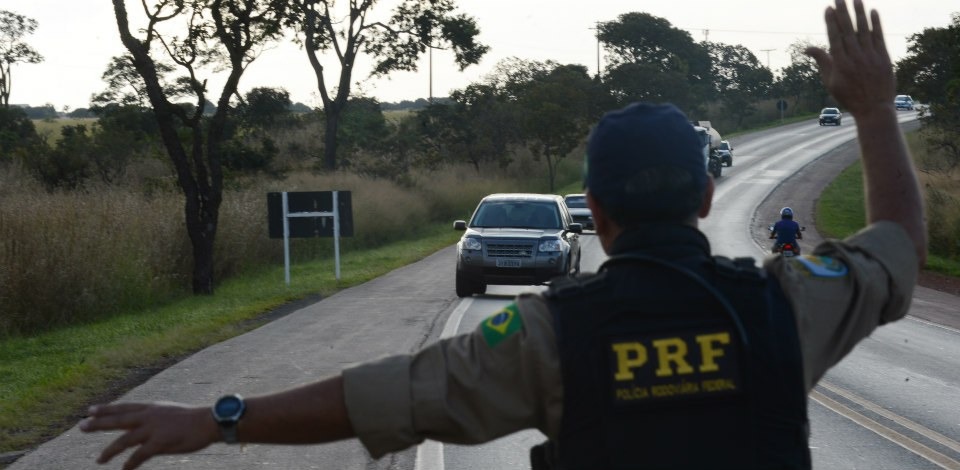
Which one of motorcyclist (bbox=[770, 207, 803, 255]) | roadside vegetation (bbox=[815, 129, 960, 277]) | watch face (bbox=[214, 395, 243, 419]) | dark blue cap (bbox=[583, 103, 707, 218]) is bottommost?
roadside vegetation (bbox=[815, 129, 960, 277])

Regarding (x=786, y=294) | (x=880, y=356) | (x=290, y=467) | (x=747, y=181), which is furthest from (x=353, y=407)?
(x=747, y=181)

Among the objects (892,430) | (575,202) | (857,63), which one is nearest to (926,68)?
(575,202)

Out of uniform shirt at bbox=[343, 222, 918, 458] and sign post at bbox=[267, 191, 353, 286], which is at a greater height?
uniform shirt at bbox=[343, 222, 918, 458]

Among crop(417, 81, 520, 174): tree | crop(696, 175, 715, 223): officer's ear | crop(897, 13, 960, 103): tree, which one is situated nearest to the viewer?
crop(696, 175, 715, 223): officer's ear

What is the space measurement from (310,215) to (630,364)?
2274cm

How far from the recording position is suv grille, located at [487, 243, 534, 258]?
68.0 ft

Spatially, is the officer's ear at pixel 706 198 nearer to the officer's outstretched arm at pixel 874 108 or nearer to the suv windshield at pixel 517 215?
the officer's outstretched arm at pixel 874 108

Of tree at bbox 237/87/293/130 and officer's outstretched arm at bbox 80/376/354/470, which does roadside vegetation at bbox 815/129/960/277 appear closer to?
officer's outstretched arm at bbox 80/376/354/470

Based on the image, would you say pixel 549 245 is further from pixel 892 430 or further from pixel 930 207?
pixel 930 207

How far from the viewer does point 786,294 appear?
7.65ft

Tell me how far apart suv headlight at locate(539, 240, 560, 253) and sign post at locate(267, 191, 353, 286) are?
16.6 ft

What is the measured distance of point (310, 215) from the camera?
80.8ft

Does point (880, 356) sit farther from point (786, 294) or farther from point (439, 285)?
point (786, 294)

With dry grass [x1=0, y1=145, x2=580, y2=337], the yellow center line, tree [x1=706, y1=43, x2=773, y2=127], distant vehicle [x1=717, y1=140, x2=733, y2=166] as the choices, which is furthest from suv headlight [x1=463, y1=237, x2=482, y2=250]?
tree [x1=706, y1=43, x2=773, y2=127]
